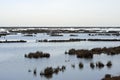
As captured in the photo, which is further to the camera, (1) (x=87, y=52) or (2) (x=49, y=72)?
(1) (x=87, y=52)

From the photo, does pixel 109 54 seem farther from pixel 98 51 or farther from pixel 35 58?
pixel 35 58

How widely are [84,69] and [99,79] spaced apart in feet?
15.7

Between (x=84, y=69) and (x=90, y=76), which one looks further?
(x=84, y=69)

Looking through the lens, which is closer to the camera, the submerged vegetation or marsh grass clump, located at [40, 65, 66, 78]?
marsh grass clump, located at [40, 65, 66, 78]

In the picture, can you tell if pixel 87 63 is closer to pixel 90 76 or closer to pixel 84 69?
pixel 84 69

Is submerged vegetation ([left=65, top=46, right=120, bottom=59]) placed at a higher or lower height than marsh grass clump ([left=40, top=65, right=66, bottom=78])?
lower

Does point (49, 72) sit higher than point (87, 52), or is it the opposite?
point (49, 72)

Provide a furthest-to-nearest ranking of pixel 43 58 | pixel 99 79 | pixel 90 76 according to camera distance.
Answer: pixel 43 58
pixel 90 76
pixel 99 79

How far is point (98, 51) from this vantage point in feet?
135

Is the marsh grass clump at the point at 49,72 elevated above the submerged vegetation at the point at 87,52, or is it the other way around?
the marsh grass clump at the point at 49,72

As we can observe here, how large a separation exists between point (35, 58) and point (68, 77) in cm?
1202


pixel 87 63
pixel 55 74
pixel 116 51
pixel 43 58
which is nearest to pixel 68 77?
pixel 55 74

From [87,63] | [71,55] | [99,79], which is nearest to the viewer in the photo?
[99,79]

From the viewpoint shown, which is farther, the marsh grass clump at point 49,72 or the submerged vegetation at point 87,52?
the submerged vegetation at point 87,52
